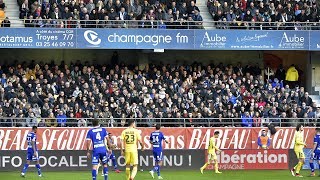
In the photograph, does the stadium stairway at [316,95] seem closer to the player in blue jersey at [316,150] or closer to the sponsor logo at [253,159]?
the sponsor logo at [253,159]

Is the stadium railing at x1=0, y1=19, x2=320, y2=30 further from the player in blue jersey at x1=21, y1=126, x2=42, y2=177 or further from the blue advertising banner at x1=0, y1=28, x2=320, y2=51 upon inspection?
the player in blue jersey at x1=21, y1=126, x2=42, y2=177

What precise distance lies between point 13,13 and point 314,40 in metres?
14.3

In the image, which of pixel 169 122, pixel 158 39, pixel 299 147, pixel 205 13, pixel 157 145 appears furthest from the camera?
pixel 205 13

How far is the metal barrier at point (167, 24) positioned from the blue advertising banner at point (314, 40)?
0.44 meters

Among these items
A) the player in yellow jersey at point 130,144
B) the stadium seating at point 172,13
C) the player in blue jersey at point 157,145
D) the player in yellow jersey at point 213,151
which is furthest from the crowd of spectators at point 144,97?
the player in yellow jersey at point 130,144

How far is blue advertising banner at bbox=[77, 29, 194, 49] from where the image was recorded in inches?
1663

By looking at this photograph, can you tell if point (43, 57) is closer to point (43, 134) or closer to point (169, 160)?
point (43, 134)

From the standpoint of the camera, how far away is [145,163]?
3494 cm

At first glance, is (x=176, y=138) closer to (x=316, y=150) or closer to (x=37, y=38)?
(x=316, y=150)

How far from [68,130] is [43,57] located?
368 inches

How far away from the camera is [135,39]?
Result: 140ft

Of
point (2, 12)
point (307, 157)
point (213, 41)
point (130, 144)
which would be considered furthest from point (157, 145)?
point (2, 12)

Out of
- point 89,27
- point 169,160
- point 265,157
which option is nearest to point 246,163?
point 265,157

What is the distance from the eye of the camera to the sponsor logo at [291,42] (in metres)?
44.0
